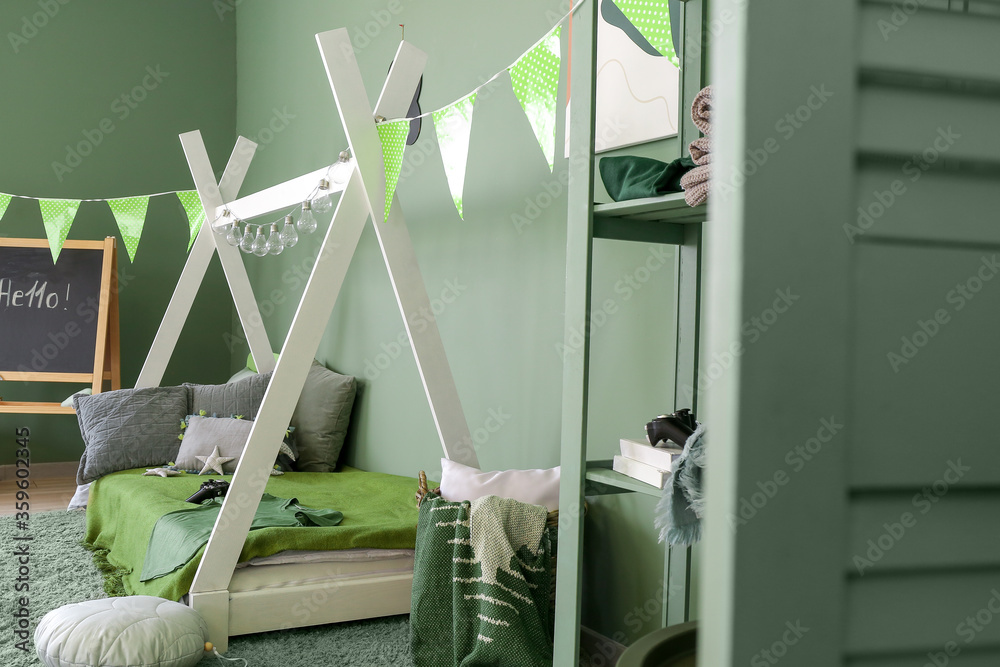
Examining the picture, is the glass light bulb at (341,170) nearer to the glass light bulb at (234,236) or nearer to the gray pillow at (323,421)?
the glass light bulb at (234,236)

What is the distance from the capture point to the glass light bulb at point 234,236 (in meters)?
3.36

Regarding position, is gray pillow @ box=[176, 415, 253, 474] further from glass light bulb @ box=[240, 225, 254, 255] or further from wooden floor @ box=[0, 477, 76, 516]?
wooden floor @ box=[0, 477, 76, 516]

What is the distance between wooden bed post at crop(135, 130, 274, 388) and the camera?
345cm

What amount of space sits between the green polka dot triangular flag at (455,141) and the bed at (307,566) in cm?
91

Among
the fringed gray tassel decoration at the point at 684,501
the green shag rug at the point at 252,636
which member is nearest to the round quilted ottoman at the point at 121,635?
the green shag rug at the point at 252,636

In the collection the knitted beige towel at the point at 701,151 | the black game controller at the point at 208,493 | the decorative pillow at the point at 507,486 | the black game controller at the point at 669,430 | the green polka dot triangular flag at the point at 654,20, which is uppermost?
the green polka dot triangular flag at the point at 654,20

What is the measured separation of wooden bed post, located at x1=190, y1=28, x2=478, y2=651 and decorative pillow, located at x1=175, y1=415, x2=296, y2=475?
115 cm

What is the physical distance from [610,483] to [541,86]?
2.76 ft

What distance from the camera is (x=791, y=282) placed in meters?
0.46

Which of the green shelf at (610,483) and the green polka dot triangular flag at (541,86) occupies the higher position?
the green polka dot triangular flag at (541,86)

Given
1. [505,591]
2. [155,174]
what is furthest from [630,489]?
[155,174]

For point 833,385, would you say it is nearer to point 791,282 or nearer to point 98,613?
point 791,282

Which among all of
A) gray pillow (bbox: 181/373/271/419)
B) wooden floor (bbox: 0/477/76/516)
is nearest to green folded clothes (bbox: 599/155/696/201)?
gray pillow (bbox: 181/373/271/419)

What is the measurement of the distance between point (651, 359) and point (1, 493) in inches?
133
